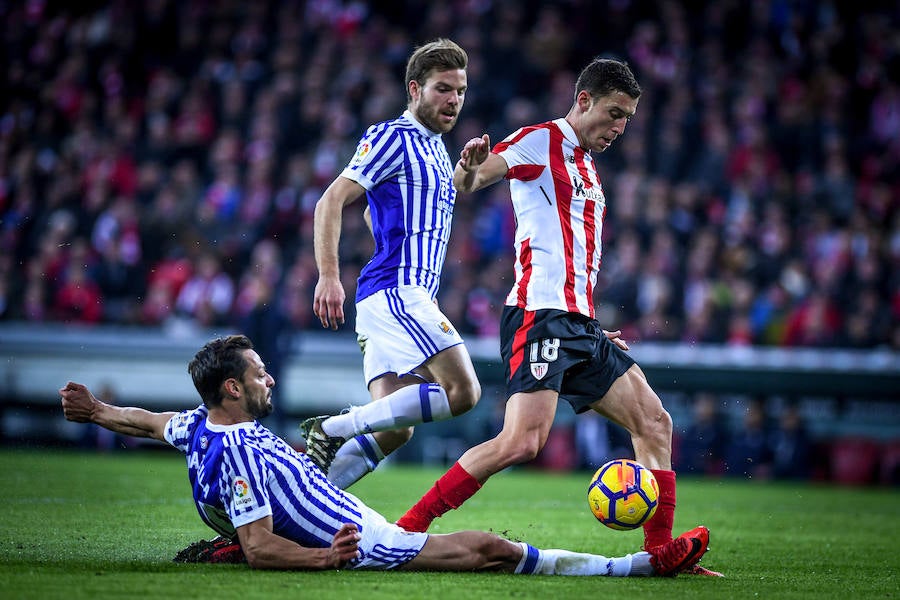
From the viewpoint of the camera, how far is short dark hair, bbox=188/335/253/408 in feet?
17.6

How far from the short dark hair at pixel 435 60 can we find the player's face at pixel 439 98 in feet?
0.09

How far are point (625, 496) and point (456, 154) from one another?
11.4 metres

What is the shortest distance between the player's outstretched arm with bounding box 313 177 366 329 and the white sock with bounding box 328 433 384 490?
2.38ft

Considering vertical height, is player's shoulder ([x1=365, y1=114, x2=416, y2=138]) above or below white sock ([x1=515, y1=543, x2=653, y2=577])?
above

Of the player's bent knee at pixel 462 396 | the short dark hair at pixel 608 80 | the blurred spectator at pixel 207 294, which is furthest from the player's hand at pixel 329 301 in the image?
the blurred spectator at pixel 207 294

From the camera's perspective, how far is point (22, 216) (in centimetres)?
1670

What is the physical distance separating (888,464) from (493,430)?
4.70 meters

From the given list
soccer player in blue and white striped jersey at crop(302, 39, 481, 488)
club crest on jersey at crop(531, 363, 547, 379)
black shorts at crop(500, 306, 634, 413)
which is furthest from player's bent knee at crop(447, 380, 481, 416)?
club crest on jersey at crop(531, 363, 547, 379)

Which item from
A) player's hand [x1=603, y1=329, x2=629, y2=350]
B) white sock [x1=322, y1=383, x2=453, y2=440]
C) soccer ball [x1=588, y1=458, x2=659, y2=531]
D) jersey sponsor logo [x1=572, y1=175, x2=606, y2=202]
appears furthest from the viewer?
player's hand [x1=603, y1=329, x2=629, y2=350]

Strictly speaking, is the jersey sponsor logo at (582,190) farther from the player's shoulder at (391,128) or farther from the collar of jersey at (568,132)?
the player's shoulder at (391,128)

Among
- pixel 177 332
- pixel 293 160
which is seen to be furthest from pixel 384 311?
pixel 293 160

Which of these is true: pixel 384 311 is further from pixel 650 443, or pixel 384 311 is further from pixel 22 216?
pixel 22 216

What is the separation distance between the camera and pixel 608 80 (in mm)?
6258

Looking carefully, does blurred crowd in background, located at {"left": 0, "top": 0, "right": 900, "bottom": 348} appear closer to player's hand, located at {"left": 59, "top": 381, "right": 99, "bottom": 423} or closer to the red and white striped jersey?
the red and white striped jersey
